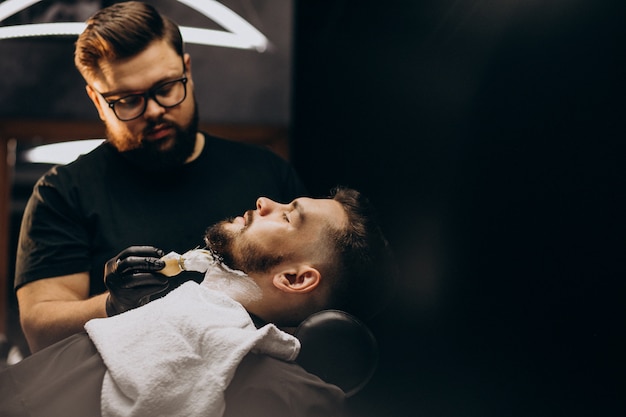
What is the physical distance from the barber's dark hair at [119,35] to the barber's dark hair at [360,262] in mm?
475

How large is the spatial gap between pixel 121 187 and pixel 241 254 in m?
0.30

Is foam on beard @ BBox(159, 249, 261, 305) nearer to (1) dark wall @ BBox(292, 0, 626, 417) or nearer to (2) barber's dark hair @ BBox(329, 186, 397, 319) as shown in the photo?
(2) barber's dark hair @ BBox(329, 186, 397, 319)

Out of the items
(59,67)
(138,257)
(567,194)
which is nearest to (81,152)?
(59,67)

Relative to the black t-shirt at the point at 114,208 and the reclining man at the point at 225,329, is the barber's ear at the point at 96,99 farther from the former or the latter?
the reclining man at the point at 225,329

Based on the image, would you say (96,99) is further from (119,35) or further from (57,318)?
(57,318)

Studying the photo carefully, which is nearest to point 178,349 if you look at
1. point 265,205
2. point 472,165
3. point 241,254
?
point 241,254

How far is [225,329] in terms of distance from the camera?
3.48 ft

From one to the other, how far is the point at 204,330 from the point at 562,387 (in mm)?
666

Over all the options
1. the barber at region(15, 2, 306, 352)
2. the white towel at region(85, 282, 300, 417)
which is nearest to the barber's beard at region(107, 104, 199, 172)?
the barber at region(15, 2, 306, 352)

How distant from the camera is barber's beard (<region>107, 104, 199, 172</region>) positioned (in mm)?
1212

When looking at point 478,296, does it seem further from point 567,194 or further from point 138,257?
point 138,257

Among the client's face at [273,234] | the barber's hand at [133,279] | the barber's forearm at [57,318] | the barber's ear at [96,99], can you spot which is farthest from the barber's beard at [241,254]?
the barber's ear at [96,99]

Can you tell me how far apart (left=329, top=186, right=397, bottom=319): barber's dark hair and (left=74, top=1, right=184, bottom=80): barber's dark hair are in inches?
18.7

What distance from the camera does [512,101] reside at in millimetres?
1229
